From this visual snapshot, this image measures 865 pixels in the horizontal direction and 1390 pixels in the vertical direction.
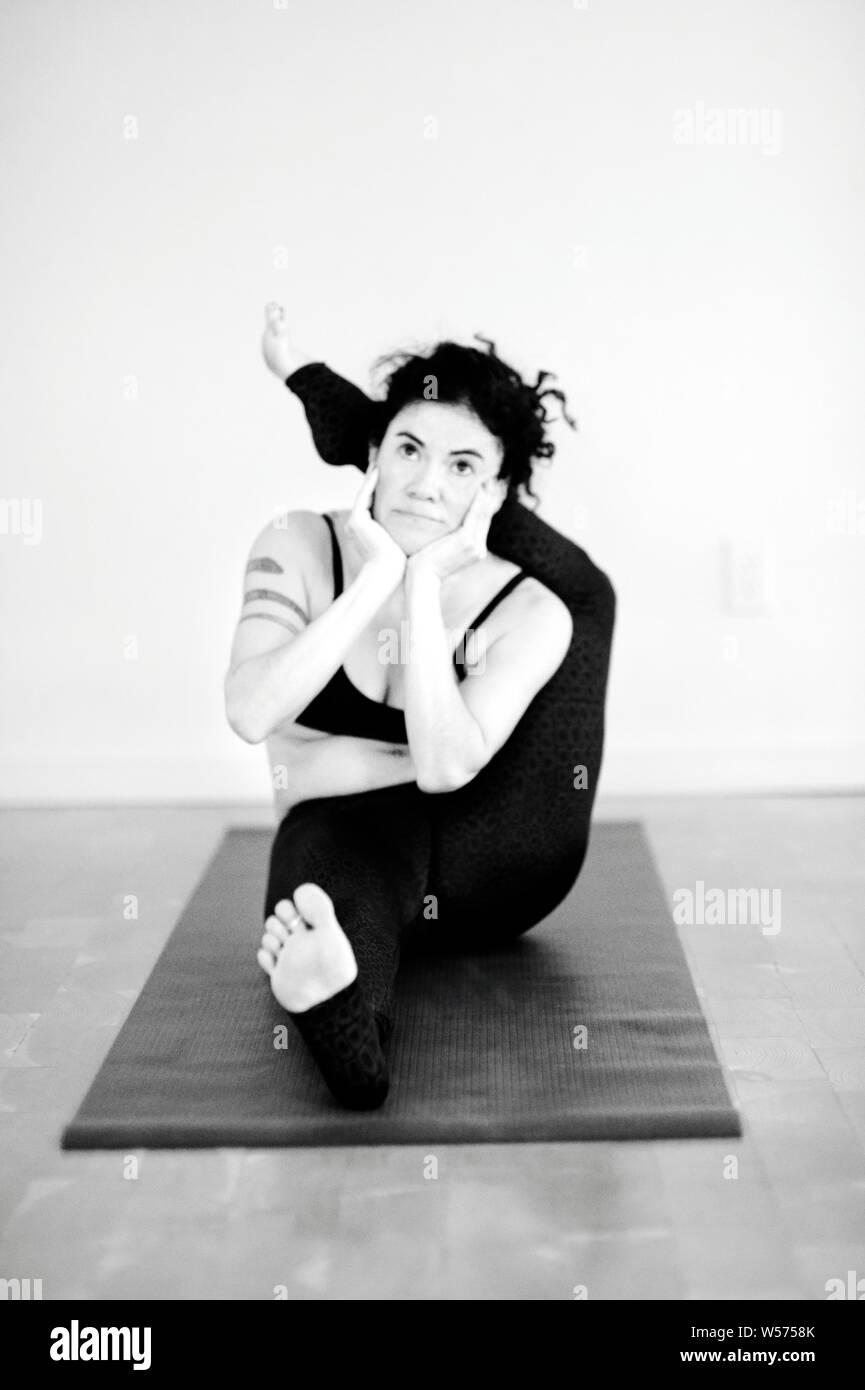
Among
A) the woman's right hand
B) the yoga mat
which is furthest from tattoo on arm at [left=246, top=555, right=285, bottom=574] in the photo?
the yoga mat

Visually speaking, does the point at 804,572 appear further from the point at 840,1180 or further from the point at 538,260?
the point at 840,1180

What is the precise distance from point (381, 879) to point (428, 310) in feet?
6.25

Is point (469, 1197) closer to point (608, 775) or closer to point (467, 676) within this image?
point (467, 676)

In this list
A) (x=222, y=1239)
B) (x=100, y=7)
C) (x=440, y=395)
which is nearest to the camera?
(x=222, y=1239)

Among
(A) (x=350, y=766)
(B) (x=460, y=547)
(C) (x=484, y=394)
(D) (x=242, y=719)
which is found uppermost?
(C) (x=484, y=394)

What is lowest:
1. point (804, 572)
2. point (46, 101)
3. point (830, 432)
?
point (804, 572)

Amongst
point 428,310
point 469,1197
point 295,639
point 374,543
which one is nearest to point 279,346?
point 374,543

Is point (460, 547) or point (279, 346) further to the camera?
point (279, 346)

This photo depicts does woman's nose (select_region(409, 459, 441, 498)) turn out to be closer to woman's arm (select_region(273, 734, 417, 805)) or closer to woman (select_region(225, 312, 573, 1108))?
woman (select_region(225, 312, 573, 1108))

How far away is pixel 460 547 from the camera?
7.51 ft

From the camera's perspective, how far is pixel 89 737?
153 inches

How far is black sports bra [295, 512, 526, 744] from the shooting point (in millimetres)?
2412
